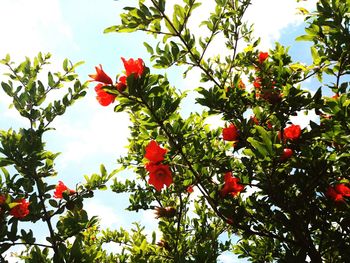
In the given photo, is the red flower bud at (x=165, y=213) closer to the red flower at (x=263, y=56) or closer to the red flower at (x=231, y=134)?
the red flower at (x=231, y=134)

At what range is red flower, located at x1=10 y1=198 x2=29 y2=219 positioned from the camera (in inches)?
82.1

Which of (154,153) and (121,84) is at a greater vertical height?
(121,84)

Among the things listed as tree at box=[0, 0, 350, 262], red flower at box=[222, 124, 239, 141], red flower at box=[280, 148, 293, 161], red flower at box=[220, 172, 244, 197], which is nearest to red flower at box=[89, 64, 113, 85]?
tree at box=[0, 0, 350, 262]

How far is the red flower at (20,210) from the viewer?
2086mm

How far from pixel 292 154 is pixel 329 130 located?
0.45 meters

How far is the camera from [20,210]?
212 centimetres

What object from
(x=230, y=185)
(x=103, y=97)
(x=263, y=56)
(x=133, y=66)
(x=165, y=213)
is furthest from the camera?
(x=165, y=213)

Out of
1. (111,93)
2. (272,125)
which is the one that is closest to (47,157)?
(111,93)

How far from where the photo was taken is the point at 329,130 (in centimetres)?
190

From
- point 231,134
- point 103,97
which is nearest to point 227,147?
point 231,134

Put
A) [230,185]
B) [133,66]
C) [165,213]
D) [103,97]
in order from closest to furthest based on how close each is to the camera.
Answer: [133,66] → [103,97] → [230,185] → [165,213]

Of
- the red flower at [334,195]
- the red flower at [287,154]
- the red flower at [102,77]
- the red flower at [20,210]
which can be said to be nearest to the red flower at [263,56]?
the red flower at [287,154]

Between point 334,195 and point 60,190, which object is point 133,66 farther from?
point 334,195

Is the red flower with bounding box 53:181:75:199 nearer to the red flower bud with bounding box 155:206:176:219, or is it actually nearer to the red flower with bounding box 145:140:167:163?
the red flower with bounding box 145:140:167:163
